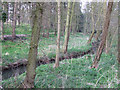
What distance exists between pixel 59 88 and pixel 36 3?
377cm

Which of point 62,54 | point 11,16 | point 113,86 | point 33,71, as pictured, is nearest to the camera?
A: point 11,16

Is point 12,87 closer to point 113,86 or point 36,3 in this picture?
point 36,3

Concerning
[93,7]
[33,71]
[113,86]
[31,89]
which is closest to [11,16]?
[33,71]

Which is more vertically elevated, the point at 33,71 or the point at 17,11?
the point at 17,11

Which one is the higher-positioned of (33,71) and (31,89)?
(33,71)

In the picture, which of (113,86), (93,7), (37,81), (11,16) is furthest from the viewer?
(93,7)

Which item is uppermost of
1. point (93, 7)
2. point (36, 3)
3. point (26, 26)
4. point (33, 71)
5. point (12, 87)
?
point (93, 7)

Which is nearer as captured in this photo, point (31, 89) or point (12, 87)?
point (31, 89)

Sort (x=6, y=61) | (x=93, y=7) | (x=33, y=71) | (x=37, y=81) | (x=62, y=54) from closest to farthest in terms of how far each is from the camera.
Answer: (x=33, y=71), (x=37, y=81), (x=6, y=61), (x=62, y=54), (x=93, y=7)

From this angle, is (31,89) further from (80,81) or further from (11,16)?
(11,16)

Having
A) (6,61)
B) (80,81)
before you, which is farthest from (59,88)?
(6,61)

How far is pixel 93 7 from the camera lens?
59.2ft

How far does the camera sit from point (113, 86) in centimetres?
523

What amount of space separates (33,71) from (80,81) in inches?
98.7
